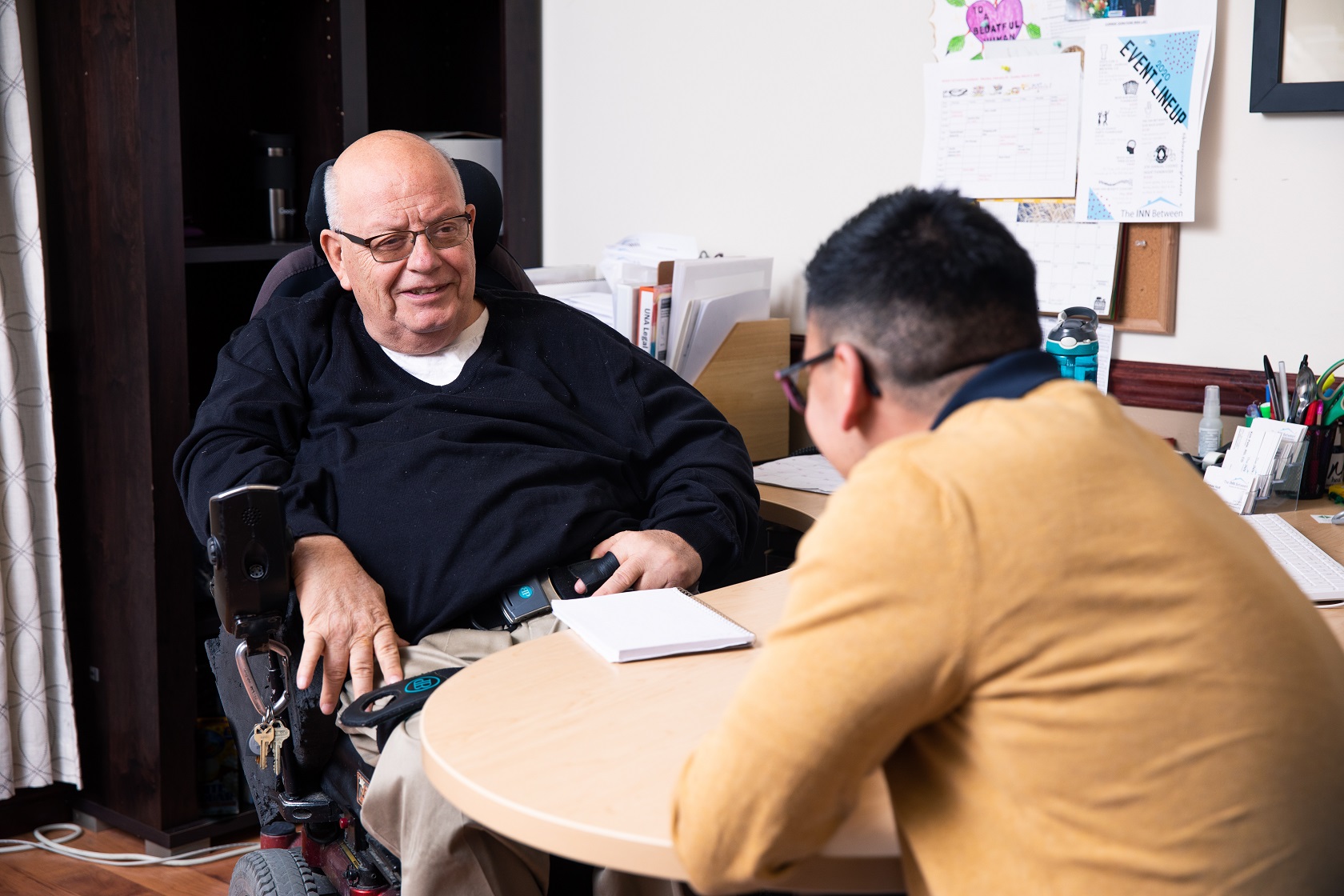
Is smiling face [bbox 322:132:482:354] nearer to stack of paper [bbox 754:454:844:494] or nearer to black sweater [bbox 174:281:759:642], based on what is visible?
black sweater [bbox 174:281:759:642]

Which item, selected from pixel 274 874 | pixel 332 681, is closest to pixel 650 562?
pixel 332 681

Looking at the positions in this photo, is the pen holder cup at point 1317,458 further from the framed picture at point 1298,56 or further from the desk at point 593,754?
the desk at point 593,754

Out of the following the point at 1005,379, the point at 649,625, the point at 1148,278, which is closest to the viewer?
the point at 1005,379

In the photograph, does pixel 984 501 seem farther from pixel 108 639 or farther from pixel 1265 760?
pixel 108 639

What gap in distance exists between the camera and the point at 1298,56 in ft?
6.43

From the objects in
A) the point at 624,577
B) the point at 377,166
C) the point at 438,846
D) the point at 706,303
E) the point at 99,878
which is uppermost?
the point at 377,166

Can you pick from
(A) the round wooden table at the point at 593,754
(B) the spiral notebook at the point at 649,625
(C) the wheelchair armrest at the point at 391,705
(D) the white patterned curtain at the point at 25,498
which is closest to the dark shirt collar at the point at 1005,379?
(A) the round wooden table at the point at 593,754

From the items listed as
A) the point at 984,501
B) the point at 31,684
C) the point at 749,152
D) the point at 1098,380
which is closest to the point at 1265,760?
the point at 984,501

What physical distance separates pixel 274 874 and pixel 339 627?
1.24 feet

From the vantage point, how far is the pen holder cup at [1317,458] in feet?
6.35

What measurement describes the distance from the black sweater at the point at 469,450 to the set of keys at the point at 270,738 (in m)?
0.21

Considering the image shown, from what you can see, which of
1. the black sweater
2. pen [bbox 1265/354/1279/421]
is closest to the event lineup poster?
pen [bbox 1265/354/1279/421]

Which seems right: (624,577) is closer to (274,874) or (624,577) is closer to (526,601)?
(526,601)

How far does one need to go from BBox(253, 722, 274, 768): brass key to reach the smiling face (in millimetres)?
646
